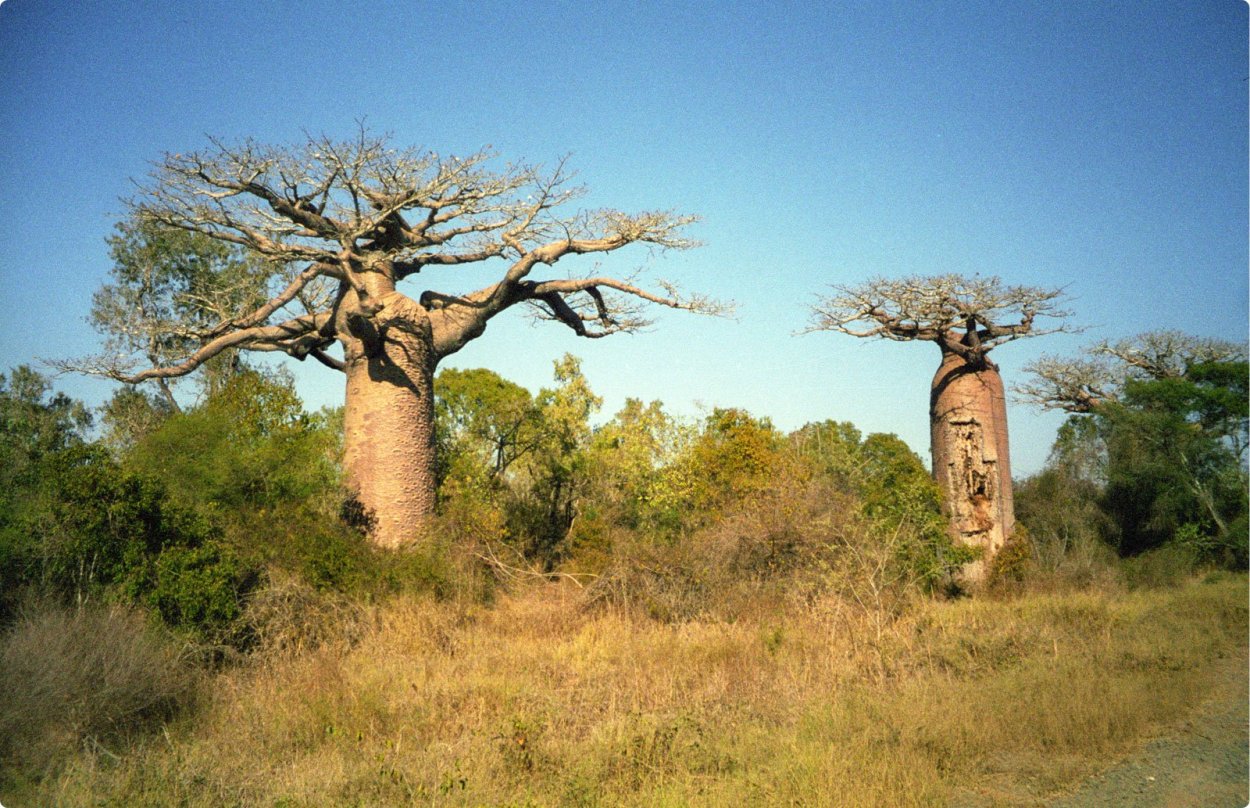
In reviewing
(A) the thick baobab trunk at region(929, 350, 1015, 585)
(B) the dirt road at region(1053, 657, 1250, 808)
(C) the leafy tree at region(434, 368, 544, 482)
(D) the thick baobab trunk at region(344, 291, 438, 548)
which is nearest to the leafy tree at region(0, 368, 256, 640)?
(D) the thick baobab trunk at region(344, 291, 438, 548)

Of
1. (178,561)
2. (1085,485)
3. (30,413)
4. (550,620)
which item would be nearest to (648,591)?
(550,620)

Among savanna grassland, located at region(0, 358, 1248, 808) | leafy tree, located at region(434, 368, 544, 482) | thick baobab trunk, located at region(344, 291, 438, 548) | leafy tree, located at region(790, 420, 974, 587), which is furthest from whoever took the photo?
leafy tree, located at region(434, 368, 544, 482)

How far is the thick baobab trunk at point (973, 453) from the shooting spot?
1527 centimetres

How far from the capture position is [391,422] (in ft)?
43.3

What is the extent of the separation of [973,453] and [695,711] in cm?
1042

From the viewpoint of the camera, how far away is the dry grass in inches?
207

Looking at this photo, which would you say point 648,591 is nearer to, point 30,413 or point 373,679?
point 373,679

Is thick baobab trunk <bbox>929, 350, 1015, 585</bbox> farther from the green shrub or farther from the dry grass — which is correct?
the green shrub

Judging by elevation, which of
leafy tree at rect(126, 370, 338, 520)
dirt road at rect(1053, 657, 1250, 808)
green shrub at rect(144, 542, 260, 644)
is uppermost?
leafy tree at rect(126, 370, 338, 520)

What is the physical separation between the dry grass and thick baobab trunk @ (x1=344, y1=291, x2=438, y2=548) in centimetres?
296

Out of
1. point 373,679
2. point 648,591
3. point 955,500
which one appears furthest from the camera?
point 955,500

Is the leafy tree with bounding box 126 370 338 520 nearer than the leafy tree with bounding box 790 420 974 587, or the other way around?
the leafy tree with bounding box 126 370 338 520

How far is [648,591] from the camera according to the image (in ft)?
37.4

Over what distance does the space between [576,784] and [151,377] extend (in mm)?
10356
